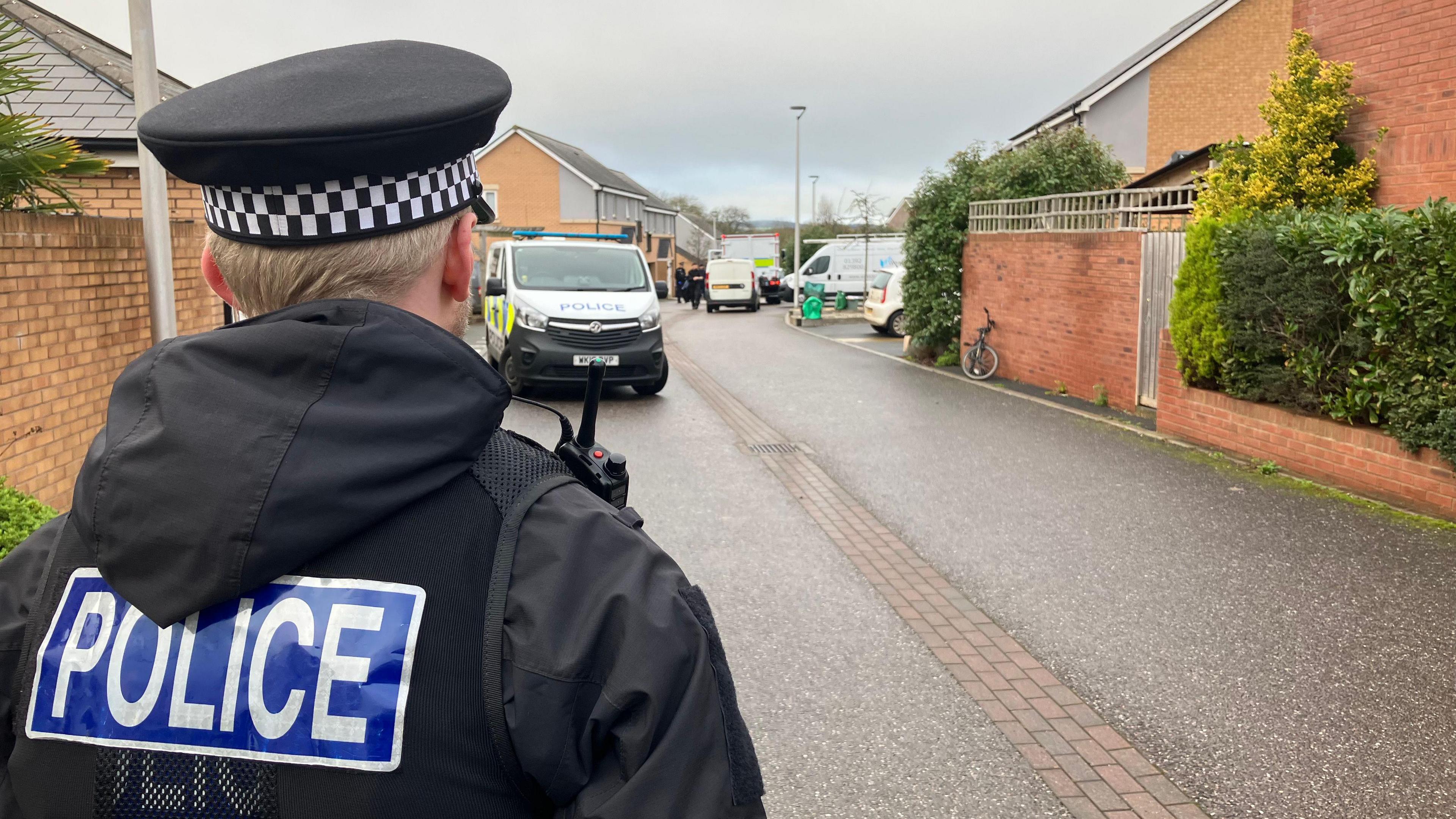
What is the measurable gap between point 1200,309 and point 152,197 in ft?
27.2

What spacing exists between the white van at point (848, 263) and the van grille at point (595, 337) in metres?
23.1

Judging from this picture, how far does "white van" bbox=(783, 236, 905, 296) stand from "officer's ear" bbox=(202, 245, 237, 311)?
115 feet

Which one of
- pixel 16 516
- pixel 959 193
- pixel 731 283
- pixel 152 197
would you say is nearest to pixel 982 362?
pixel 959 193

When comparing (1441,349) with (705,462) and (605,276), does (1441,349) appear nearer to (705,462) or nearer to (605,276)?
Result: (705,462)

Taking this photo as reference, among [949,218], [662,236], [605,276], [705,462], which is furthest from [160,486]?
[662,236]

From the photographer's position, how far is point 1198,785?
3.81m

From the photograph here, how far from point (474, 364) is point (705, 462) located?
866 centimetres

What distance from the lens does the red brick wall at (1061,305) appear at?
41.9 ft

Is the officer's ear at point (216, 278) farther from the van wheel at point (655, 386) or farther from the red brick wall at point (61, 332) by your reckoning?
the van wheel at point (655, 386)

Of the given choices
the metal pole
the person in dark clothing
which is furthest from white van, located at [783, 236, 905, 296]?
the metal pole

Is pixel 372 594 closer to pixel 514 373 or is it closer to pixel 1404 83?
pixel 1404 83

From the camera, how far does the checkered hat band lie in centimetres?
131

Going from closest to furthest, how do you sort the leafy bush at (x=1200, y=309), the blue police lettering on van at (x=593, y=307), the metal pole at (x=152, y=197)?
the metal pole at (x=152, y=197)
the leafy bush at (x=1200, y=309)
the blue police lettering on van at (x=593, y=307)

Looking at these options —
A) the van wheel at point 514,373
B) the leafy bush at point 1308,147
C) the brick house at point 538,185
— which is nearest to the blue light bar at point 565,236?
the van wheel at point 514,373
